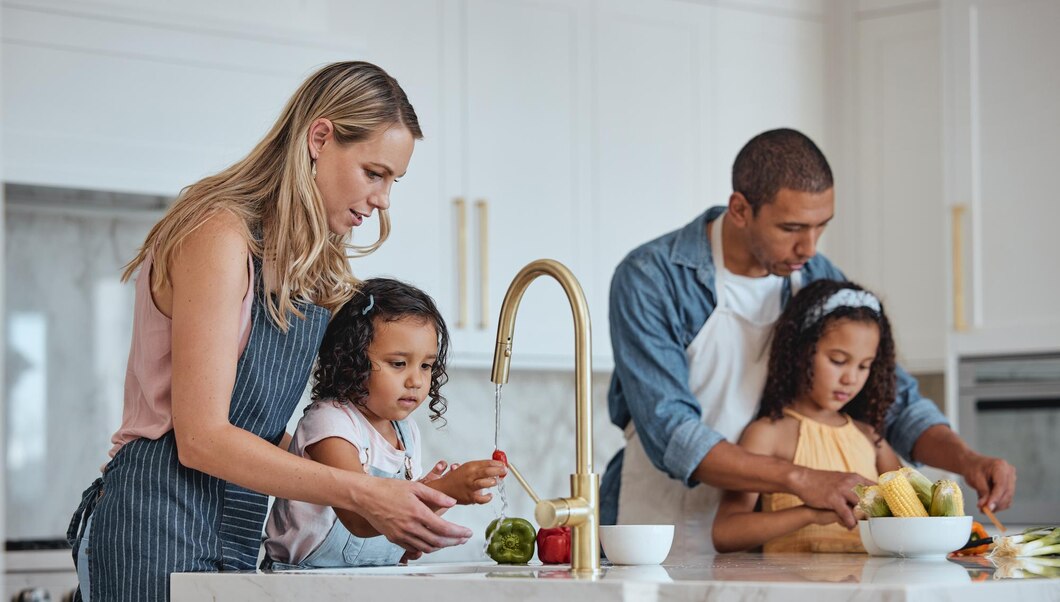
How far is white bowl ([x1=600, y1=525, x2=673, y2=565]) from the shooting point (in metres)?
1.55

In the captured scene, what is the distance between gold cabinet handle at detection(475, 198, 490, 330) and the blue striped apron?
176 centimetres

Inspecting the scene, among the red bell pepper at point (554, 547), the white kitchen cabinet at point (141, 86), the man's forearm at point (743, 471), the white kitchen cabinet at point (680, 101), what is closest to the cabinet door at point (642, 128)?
the white kitchen cabinet at point (680, 101)

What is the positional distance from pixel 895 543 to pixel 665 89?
227 cm

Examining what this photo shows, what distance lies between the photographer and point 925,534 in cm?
169

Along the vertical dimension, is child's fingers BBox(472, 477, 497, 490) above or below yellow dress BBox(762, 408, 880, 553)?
above

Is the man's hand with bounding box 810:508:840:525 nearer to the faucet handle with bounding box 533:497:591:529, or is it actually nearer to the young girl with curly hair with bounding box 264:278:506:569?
the young girl with curly hair with bounding box 264:278:506:569

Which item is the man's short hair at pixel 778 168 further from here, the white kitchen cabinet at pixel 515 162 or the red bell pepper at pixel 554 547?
the white kitchen cabinet at pixel 515 162

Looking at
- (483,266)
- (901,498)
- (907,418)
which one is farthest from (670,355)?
(483,266)

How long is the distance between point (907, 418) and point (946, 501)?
28.6 inches

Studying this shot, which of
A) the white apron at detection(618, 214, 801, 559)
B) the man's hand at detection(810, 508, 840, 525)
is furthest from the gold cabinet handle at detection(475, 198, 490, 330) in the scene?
the man's hand at detection(810, 508, 840, 525)

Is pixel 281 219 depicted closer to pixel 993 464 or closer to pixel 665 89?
pixel 993 464

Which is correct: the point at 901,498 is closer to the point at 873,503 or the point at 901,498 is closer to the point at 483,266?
the point at 873,503

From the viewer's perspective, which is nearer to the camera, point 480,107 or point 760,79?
point 480,107

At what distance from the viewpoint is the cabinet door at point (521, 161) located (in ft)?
11.3
